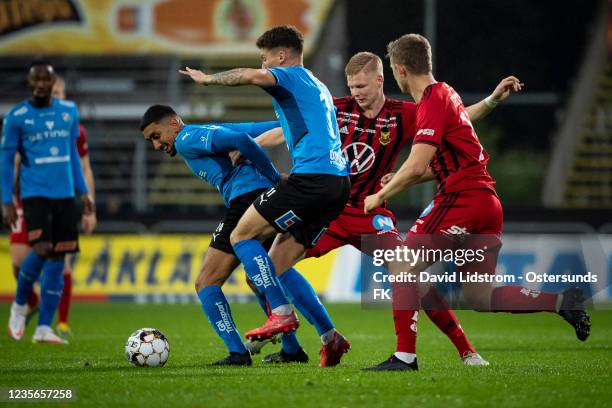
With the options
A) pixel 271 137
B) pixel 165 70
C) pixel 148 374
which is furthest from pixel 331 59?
pixel 148 374

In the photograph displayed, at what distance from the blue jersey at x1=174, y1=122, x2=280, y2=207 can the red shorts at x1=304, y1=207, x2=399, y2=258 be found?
2.55 ft

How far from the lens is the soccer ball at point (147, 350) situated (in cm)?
753

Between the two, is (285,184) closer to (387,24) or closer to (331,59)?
(331,59)

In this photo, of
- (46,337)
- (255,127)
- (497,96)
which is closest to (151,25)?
(46,337)

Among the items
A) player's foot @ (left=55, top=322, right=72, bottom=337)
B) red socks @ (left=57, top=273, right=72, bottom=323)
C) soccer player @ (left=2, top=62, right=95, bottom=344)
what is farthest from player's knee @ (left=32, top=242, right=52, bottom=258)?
red socks @ (left=57, top=273, right=72, bottom=323)

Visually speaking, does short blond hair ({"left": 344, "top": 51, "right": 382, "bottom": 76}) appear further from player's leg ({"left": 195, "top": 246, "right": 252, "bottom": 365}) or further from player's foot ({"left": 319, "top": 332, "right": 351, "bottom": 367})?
player's foot ({"left": 319, "top": 332, "right": 351, "bottom": 367})

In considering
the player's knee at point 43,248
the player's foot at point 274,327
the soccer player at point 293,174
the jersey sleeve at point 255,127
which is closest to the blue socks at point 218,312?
the soccer player at point 293,174

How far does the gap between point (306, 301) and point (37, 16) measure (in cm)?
1604

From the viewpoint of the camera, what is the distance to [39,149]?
1046cm

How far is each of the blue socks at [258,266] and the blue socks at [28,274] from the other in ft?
13.4

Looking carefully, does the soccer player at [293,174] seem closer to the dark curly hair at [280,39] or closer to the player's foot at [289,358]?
the dark curly hair at [280,39]

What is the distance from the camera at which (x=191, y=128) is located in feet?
24.4

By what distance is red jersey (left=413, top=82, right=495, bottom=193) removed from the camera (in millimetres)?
6777

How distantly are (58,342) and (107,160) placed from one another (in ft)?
39.5
